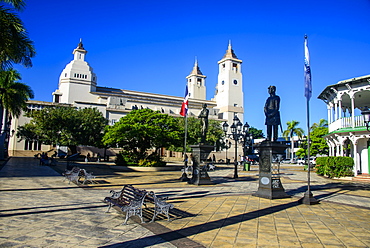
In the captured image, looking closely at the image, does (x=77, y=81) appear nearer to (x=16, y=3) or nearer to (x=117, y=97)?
(x=117, y=97)

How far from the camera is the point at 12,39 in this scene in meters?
12.4

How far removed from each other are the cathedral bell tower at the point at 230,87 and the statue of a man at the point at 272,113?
61087 mm

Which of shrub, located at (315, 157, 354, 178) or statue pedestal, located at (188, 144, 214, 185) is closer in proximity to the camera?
statue pedestal, located at (188, 144, 214, 185)

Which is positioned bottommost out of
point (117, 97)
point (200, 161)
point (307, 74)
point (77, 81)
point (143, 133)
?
point (200, 161)

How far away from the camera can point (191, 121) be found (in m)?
52.1

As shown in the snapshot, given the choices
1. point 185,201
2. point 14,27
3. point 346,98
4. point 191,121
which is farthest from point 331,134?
point 191,121

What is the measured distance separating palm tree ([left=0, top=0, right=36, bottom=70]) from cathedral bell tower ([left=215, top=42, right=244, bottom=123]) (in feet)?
206

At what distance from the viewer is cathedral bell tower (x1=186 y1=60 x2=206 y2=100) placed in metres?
87.2

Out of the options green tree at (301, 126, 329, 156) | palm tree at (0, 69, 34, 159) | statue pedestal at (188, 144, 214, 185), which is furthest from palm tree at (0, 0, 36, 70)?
green tree at (301, 126, 329, 156)

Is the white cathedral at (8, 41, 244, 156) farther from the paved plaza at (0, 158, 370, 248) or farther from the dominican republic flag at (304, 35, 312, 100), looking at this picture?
the paved plaza at (0, 158, 370, 248)

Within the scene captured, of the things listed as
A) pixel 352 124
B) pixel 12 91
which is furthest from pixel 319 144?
pixel 12 91

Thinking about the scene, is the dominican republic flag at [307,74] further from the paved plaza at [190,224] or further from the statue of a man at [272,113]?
the paved plaza at [190,224]

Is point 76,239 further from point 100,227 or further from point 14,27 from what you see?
point 14,27

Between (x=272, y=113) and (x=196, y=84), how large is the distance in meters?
76.8
